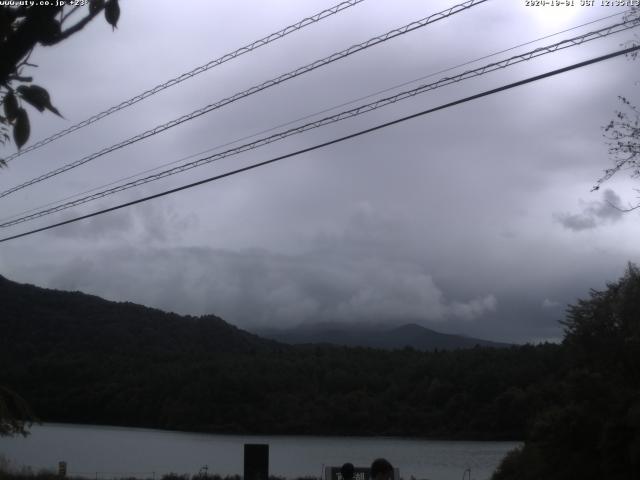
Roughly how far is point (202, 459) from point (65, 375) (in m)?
11.4

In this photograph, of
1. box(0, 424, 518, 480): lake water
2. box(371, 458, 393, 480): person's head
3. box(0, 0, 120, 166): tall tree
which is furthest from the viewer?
box(0, 424, 518, 480): lake water

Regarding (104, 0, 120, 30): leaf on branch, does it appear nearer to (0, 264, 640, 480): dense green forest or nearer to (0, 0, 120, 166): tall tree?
(0, 0, 120, 166): tall tree

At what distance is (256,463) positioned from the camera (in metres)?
19.8

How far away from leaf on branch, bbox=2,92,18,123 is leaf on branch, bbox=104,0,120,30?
575mm

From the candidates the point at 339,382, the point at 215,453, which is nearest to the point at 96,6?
the point at 215,453

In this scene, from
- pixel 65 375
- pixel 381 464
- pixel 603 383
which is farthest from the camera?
pixel 65 375

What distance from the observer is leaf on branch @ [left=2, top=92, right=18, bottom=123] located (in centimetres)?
391

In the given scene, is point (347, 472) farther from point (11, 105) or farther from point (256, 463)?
point (256, 463)

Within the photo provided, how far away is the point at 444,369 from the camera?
212 feet

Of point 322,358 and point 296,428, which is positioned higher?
point 322,358

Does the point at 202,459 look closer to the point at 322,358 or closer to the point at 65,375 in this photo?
the point at 65,375

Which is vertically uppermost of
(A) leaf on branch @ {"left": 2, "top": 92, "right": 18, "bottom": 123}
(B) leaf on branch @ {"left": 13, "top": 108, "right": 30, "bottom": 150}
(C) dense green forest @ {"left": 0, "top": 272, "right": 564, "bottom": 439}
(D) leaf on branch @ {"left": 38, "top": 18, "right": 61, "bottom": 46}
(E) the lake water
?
(C) dense green forest @ {"left": 0, "top": 272, "right": 564, "bottom": 439}

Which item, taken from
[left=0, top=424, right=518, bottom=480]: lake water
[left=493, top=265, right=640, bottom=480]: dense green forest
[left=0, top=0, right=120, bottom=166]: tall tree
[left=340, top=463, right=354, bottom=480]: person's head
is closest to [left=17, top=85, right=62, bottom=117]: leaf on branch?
[left=0, top=0, right=120, bottom=166]: tall tree

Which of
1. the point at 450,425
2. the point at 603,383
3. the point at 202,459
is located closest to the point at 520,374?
the point at 450,425
